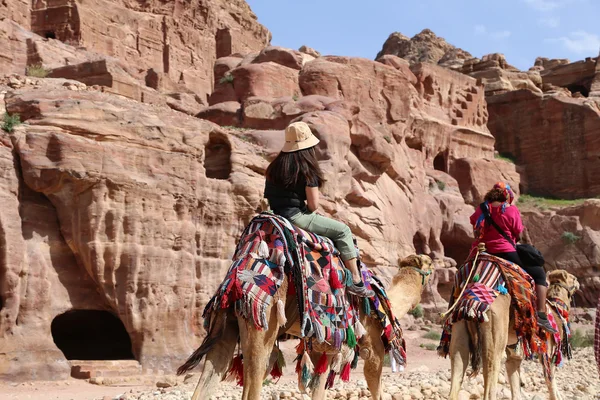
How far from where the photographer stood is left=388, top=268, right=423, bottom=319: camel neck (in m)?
8.38

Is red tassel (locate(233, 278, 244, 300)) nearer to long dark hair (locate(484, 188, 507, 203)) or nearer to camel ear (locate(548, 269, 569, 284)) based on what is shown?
long dark hair (locate(484, 188, 507, 203))

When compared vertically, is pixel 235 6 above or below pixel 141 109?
above

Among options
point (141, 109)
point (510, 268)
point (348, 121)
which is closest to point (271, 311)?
point (510, 268)

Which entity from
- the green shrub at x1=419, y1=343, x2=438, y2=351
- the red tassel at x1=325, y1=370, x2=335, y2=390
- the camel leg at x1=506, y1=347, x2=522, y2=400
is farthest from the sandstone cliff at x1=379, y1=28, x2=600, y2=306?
the red tassel at x1=325, y1=370, x2=335, y2=390

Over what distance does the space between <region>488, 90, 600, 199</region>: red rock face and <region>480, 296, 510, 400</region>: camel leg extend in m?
39.0

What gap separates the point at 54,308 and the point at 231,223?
194 inches

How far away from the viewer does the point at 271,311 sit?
5973mm

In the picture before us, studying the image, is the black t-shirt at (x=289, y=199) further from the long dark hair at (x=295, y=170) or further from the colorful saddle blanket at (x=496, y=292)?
the colorful saddle blanket at (x=496, y=292)

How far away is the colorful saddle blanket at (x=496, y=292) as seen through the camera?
8.23m

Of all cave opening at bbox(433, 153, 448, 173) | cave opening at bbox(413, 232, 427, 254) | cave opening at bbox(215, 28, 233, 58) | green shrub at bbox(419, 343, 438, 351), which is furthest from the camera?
cave opening at bbox(215, 28, 233, 58)

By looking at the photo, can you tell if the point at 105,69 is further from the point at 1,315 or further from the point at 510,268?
the point at 510,268

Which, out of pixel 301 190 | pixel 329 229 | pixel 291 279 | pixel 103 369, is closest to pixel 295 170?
pixel 301 190

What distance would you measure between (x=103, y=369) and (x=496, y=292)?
31.9 feet

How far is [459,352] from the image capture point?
8.19 meters
